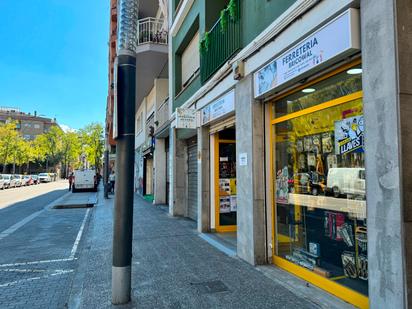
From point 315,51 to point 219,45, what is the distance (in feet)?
12.8

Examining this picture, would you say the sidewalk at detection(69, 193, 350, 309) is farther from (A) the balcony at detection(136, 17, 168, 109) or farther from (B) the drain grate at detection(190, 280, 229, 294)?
(A) the balcony at detection(136, 17, 168, 109)

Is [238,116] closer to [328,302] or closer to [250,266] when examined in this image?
[250,266]

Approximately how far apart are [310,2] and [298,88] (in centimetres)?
125

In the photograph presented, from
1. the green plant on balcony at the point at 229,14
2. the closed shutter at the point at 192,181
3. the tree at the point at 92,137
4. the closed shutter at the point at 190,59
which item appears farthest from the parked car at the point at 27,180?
the green plant on balcony at the point at 229,14

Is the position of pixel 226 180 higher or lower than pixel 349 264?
higher

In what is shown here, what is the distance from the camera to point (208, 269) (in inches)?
217

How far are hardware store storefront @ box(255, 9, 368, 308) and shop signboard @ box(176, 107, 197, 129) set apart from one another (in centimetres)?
372

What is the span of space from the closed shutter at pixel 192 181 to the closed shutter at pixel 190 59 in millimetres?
2562

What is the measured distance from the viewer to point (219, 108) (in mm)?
7695

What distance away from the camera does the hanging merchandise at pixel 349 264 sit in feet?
13.2

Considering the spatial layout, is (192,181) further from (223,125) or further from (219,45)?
(219,45)

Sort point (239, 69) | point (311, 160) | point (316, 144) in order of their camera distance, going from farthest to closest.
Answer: point (239, 69), point (311, 160), point (316, 144)

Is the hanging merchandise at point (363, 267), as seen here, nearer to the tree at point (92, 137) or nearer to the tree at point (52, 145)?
the tree at point (92, 137)

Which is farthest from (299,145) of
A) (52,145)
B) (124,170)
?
(52,145)
